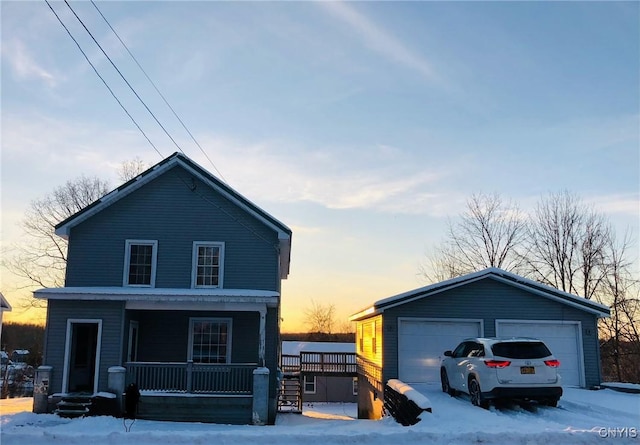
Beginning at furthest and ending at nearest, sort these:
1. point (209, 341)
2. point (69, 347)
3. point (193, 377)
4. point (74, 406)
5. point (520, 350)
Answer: point (209, 341)
point (69, 347)
point (193, 377)
point (74, 406)
point (520, 350)

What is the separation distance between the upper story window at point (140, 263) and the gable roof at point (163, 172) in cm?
162

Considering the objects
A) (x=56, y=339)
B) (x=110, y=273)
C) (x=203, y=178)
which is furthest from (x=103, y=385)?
(x=203, y=178)

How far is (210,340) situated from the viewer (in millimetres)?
19000

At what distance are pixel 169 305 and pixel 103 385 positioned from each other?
2886 millimetres

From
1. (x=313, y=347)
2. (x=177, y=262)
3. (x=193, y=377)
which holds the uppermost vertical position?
(x=177, y=262)

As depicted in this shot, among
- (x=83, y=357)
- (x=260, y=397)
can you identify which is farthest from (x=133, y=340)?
(x=260, y=397)

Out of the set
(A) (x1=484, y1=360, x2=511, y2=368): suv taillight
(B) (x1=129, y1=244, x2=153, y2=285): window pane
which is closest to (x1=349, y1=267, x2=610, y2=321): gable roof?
(A) (x1=484, y1=360, x2=511, y2=368): suv taillight

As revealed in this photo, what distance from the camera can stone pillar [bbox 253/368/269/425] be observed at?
51.7ft

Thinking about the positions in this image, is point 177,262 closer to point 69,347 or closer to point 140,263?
point 140,263

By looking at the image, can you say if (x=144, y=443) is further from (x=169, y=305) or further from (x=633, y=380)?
(x=633, y=380)

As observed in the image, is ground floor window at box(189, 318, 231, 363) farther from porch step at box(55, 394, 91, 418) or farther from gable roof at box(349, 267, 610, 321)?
gable roof at box(349, 267, 610, 321)

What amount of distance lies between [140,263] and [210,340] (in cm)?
347

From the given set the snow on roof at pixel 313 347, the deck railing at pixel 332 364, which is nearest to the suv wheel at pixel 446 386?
the deck railing at pixel 332 364

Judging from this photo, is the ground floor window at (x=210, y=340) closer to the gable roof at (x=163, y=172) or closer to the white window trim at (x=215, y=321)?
the white window trim at (x=215, y=321)
